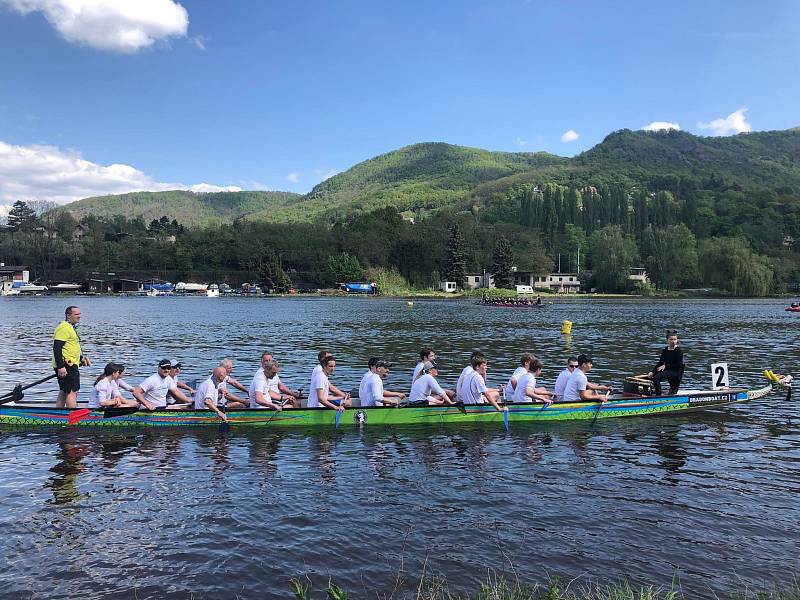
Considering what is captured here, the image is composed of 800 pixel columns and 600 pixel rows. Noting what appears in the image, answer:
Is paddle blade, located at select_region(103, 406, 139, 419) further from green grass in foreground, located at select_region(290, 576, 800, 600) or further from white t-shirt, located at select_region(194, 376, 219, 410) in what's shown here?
green grass in foreground, located at select_region(290, 576, 800, 600)

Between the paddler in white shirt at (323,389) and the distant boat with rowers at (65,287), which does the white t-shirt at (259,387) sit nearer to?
the paddler in white shirt at (323,389)

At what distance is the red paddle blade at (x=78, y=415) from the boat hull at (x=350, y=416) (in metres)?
0.05

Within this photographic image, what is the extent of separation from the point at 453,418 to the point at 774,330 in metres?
53.2

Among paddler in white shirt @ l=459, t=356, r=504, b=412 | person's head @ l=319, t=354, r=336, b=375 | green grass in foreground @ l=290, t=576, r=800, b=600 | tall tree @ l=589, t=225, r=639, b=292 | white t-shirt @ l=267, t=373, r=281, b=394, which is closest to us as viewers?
green grass in foreground @ l=290, t=576, r=800, b=600

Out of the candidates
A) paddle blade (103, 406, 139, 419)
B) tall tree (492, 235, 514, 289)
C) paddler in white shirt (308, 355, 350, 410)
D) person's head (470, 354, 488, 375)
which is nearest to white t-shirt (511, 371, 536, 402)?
person's head (470, 354, 488, 375)

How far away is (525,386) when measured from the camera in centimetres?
1889

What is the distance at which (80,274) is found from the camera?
192250mm

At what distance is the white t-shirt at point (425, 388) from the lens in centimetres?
1856

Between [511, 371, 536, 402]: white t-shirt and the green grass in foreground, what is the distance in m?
9.86

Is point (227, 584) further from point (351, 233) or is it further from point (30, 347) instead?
point (351, 233)

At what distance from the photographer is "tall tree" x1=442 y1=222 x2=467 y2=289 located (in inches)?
6294

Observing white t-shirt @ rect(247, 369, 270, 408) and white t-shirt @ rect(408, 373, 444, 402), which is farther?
white t-shirt @ rect(408, 373, 444, 402)

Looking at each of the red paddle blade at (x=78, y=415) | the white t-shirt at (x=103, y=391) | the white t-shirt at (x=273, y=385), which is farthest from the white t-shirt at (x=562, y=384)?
the red paddle blade at (x=78, y=415)

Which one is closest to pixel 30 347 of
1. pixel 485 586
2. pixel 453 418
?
pixel 453 418
